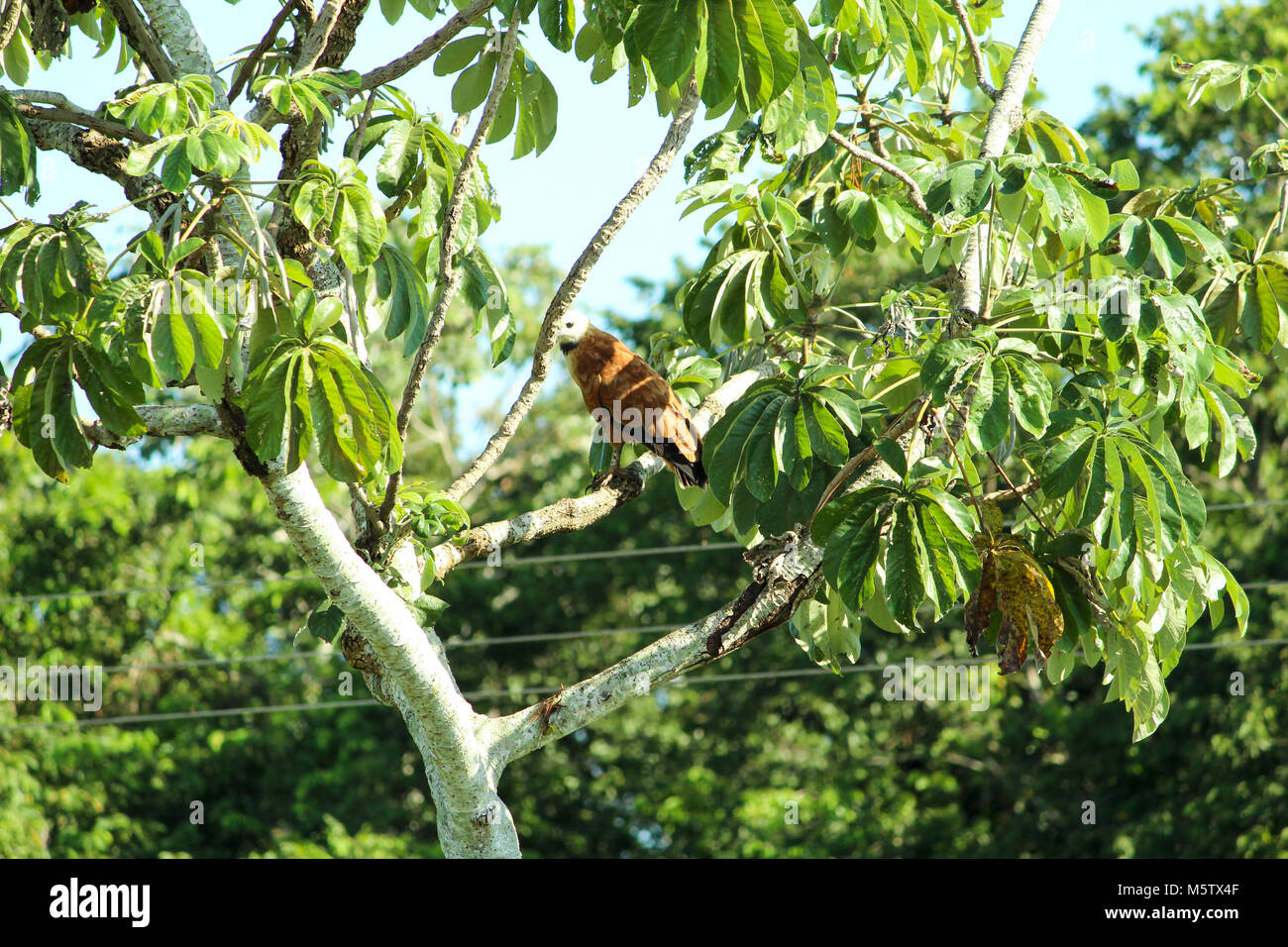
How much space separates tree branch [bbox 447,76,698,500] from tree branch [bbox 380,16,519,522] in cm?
27

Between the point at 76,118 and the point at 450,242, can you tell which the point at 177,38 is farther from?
the point at 450,242

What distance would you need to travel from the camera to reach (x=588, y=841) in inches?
467

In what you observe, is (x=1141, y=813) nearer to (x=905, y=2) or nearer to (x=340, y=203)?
(x=905, y=2)

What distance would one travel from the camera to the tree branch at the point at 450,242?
8.76 ft

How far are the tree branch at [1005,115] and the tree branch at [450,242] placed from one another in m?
1.08

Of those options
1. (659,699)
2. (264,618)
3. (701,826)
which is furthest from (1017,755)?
(264,618)

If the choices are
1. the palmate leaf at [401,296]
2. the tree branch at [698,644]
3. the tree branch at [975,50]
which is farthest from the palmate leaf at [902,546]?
the tree branch at [975,50]

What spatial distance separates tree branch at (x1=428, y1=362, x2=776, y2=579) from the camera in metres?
2.93

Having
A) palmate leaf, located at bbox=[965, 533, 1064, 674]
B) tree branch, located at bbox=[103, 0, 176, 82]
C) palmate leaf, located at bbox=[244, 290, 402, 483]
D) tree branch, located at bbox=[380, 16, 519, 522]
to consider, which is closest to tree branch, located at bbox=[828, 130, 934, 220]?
tree branch, located at bbox=[380, 16, 519, 522]

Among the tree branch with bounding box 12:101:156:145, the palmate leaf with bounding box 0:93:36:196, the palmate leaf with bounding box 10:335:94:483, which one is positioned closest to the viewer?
the palmate leaf with bounding box 10:335:94:483

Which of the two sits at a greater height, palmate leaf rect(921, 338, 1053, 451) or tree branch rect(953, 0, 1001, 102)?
tree branch rect(953, 0, 1001, 102)

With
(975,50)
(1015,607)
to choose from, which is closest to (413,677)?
(1015,607)

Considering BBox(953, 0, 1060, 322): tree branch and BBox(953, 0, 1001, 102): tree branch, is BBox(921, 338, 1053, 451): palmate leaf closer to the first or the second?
BBox(953, 0, 1060, 322): tree branch

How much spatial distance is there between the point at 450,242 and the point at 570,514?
0.77 meters
